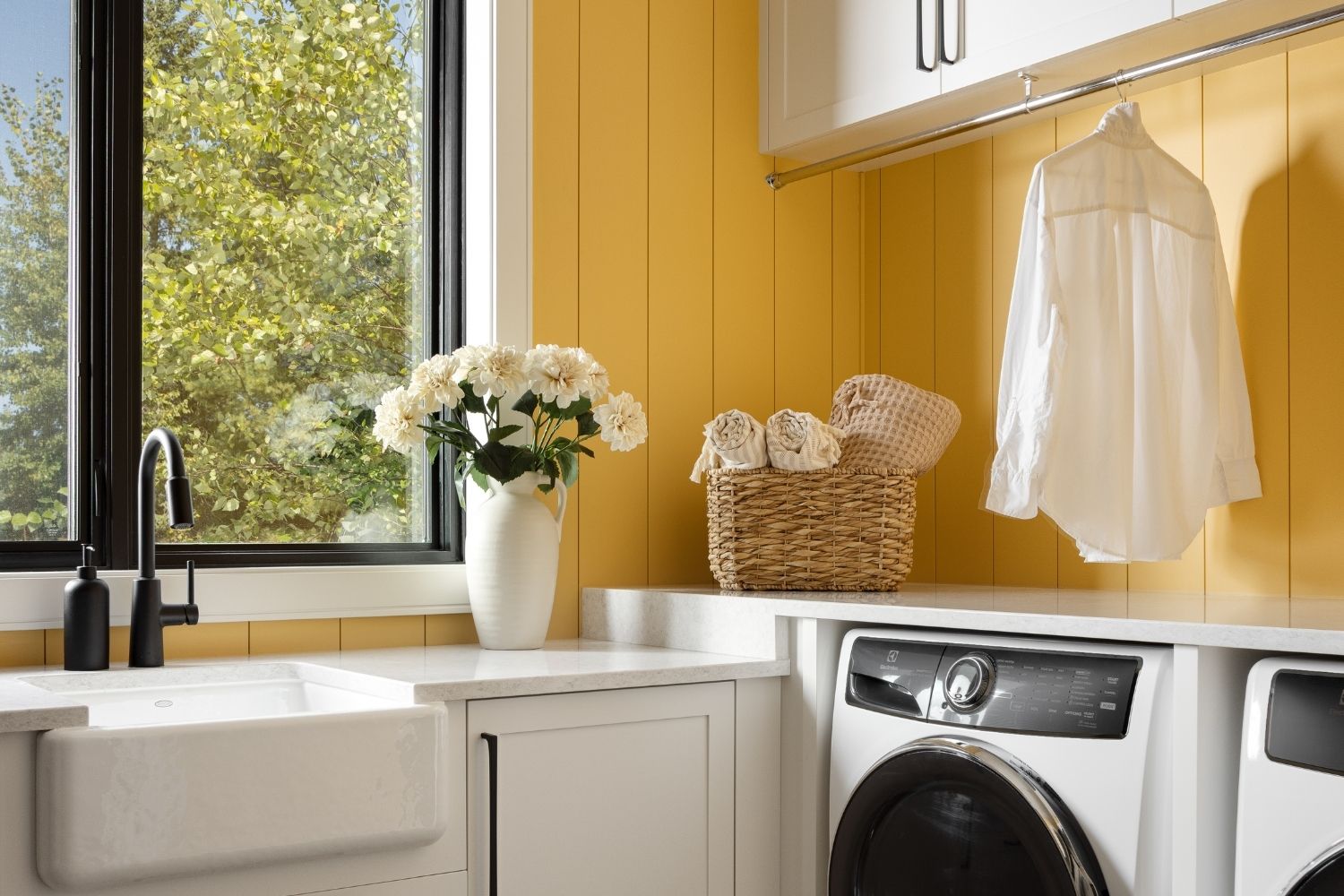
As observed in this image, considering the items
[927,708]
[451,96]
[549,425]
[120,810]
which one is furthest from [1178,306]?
[120,810]

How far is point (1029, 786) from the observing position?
1498mm

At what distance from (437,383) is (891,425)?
0.76 m

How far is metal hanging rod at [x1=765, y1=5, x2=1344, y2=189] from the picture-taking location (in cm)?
174

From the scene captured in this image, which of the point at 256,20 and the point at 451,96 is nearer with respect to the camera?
the point at 256,20

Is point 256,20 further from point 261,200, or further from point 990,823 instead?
point 990,823

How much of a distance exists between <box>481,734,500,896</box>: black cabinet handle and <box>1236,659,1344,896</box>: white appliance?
867 millimetres

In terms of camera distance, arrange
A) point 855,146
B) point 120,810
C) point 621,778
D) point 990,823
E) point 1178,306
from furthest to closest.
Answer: point 855,146 → point 1178,306 → point 621,778 → point 990,823 → point 120,810

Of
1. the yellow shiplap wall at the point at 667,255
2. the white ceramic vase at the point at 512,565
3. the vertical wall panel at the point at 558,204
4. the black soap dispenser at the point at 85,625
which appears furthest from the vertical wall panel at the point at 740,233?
the black soap dispenser at the point at 85,625

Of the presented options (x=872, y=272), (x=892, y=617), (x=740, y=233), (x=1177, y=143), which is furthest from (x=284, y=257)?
(x=1177, y=143)

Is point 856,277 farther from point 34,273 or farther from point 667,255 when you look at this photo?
point 34,273

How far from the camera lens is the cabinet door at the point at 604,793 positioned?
1605 mm

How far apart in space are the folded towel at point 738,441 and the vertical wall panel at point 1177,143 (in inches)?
28.1

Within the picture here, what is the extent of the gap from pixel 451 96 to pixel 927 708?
1390 millimetres

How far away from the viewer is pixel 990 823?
5.08 ft
